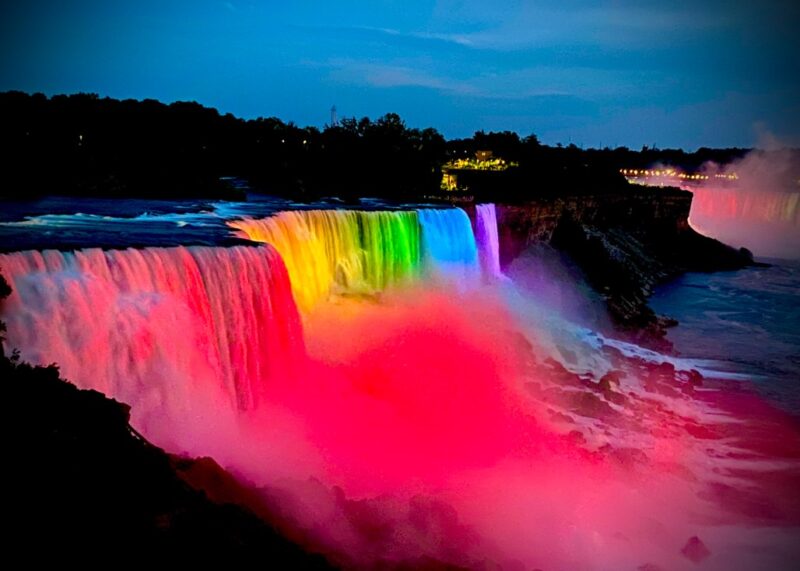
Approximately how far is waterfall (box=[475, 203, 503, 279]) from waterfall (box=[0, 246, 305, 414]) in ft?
51.9

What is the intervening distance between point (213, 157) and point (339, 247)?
19759mm

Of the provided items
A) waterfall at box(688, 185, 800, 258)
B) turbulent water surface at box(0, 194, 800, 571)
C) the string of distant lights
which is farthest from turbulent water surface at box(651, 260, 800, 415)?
the string of distant lights

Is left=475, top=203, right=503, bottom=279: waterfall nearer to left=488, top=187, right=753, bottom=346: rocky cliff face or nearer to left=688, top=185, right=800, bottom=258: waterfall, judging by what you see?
left=488, top=187, right=753, bottom=346: rocky cliff face

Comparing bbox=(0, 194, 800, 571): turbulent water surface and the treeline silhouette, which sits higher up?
the treeline silhouette

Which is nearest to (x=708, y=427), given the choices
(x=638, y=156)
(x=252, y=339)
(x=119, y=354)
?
(x=252, y=339)

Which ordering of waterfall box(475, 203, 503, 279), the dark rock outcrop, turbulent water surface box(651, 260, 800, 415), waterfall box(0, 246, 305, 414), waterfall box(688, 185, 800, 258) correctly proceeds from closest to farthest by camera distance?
the dark rock outcrop < waterfall box(0, 246, 305, 414) < turbulent water surface box(651, 260, 800, 415) < waterfall box(475, 203, 503, 279) < waterfall box(688, 185, 800, 258)

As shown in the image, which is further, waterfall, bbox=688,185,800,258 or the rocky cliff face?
waterfall, bbox=688,185,800,258

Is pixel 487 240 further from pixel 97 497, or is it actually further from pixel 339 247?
pixel 97 497

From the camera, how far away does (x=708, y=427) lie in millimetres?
13586

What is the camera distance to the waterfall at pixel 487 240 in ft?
87.9

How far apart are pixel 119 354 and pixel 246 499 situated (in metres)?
3.21

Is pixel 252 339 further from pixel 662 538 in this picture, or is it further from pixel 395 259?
pixel 395 259

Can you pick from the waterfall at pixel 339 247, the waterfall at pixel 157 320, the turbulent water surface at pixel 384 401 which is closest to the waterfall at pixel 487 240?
the waterfall at pixel 339 247

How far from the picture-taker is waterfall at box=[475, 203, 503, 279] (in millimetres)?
26797
